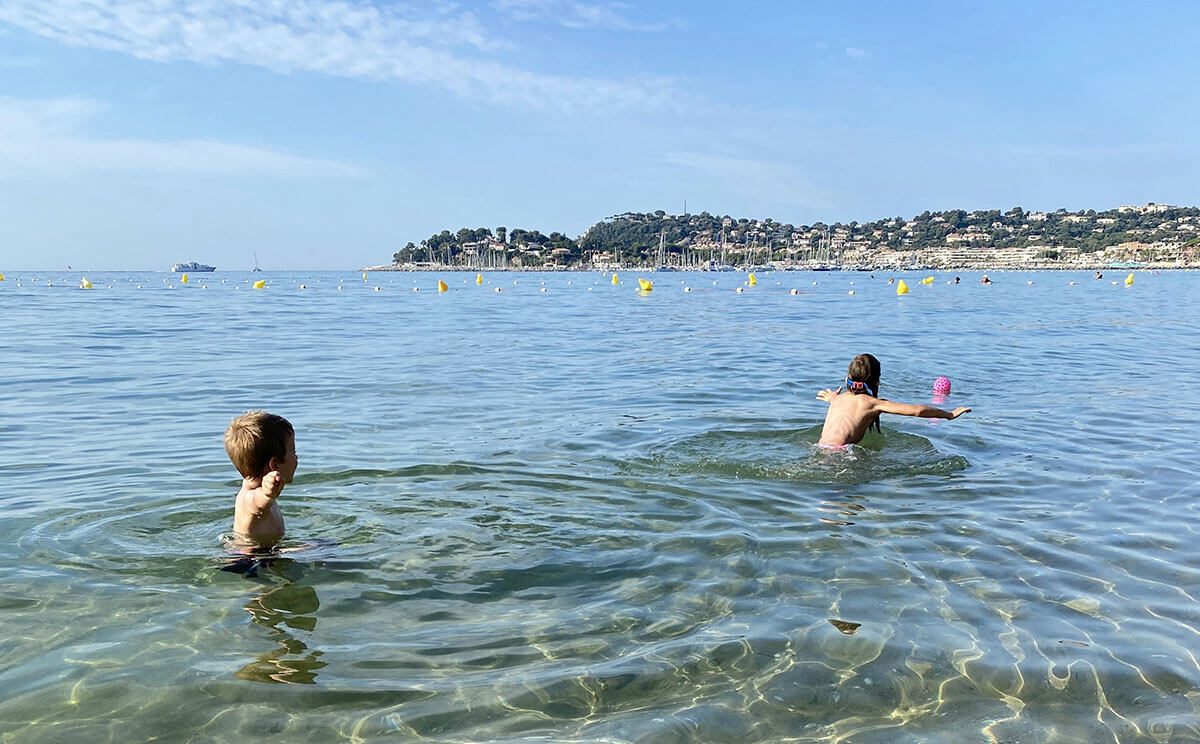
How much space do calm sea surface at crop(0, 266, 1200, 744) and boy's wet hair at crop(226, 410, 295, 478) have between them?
714 millimetres

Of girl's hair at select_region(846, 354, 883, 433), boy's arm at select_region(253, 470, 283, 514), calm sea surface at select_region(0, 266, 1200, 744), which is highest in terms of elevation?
girl's hair at select_region(846, 354, 883, 433)

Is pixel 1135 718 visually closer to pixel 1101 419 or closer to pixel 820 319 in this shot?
pixel 1101 419

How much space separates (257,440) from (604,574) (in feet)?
7.71

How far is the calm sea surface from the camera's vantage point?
3916 mm

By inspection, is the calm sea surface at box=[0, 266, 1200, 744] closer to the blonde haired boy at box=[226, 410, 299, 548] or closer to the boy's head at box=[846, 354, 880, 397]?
the blonde haired boy at box=[226, 410, 299, 548]

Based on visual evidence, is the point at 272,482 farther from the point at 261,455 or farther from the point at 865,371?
the point at 865,371

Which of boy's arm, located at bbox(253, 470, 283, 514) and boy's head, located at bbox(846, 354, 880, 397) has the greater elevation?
Result: boy's head, located at bbox(846, 354, 880, 397)

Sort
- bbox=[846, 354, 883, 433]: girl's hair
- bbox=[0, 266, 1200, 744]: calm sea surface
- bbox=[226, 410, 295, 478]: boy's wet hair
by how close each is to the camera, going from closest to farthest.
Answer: bbox=[0, 266, 1200, 744]: calm sea surface
bbox=[226, 410, 295, 478]: boy's wet hair
bbox=[846, 354, 883, 433]: girl's hair

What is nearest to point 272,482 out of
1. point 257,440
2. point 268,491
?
point 268,491

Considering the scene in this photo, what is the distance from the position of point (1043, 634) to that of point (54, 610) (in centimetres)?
547

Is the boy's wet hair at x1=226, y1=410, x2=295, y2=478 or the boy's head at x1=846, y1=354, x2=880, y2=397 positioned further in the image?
the boy's head at x1=846, y1=354, x2=880, y2=397

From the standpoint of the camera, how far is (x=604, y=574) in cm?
561

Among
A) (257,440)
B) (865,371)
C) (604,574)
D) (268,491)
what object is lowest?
(604,574)

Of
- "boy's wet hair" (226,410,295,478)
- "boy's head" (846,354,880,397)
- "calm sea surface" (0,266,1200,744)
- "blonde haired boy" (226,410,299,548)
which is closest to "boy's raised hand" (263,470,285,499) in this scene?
"blonde haired boy" (226,410,299,548)
